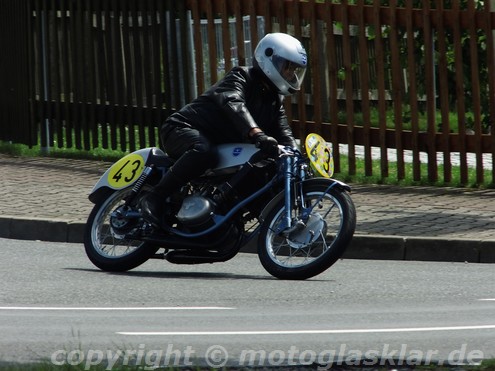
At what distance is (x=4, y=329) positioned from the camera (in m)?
7.35

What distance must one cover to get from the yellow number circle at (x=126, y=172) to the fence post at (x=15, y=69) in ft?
22.1

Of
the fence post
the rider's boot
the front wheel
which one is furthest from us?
the fence post

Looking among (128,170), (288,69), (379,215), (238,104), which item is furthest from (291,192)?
(379,215)

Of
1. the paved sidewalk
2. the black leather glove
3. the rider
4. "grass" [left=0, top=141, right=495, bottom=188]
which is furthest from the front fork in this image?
"grass" [left=0, top=141, right=495, bottom=188]

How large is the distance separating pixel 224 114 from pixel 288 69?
0.54 metres

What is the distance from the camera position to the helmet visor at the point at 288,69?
31.6ft

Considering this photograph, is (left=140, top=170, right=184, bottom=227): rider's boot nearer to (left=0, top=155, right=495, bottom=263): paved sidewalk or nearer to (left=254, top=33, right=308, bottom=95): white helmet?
(left=254, top=33, right=308, bottom=95): white helmet

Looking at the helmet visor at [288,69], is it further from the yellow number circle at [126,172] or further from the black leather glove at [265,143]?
the yellow number circle at [126,172]

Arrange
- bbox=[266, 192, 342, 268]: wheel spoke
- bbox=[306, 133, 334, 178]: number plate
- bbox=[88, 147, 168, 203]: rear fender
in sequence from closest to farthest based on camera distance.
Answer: bbox=[266, 192, 342, 268]: wheel spoke
bbox=[306, 133, 334, 178]: number plate
bbox=[88, 147, 168, 203]: rear fender

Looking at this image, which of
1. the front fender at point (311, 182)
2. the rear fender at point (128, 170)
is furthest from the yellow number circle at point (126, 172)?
the front fender at point (311, 182)

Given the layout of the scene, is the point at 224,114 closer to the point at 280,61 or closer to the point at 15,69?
the point at 280,61

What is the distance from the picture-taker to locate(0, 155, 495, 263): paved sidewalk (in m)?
10.7

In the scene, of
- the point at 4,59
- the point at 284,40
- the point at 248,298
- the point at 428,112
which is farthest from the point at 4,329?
the point at 4,59

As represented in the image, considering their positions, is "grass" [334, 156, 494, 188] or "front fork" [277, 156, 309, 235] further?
"grass" [334, 156, 494, 188]
